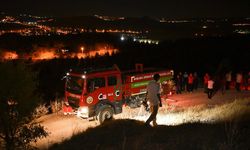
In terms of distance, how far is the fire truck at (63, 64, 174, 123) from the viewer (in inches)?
601

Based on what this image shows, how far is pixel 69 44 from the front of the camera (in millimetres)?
104688

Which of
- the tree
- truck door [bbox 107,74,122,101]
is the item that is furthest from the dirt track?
truck door [bbox 107,74,122,101]

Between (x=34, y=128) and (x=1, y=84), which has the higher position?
(x=1, y=84)

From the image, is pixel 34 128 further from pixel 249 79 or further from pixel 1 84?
pixel 249 79

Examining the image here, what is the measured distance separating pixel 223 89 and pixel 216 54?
42.2 meters

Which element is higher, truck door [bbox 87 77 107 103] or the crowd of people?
truck door [bbox 87 77 107 103]

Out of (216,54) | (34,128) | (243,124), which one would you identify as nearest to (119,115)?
(34,128)

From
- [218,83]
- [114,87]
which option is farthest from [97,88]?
[218,83]

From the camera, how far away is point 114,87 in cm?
1616

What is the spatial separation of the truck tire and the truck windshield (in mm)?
1384

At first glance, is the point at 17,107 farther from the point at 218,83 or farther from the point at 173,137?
the point at 218,83

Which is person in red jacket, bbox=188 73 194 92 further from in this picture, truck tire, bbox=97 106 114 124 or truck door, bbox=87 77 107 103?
truck door, bbox=87 77 107 103

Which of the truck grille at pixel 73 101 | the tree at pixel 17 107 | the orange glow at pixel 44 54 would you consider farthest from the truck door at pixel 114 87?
the orange glow at pixel 44 54

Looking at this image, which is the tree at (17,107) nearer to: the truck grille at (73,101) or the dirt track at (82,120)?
the dirt track at (82,120)
